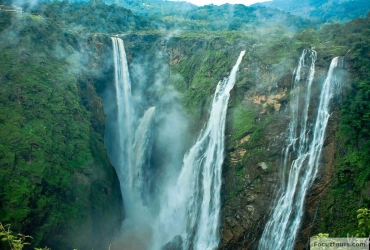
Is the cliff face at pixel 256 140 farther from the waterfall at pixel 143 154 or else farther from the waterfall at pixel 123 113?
the waterfall at pixel 123 113

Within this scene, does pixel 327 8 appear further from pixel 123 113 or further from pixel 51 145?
pixel 51 145

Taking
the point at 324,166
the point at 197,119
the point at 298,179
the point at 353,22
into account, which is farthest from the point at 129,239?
the point at 353,22

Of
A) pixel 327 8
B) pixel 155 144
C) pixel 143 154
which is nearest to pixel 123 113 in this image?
pixel 155 144

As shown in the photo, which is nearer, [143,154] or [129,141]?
[143,154]

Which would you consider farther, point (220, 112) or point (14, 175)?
point (220, 112)

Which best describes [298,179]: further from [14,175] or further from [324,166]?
Answer: [14,175]

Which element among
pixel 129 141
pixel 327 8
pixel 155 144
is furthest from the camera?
pixel 327 8
